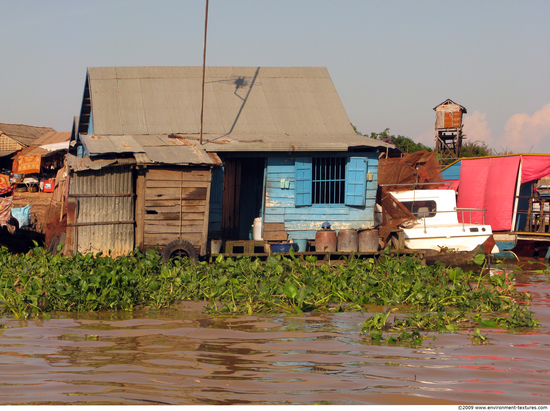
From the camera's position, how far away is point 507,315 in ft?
24.3

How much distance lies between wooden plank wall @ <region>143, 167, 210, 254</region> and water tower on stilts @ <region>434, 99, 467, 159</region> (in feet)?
93.3

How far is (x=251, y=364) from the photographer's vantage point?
4.91 metres

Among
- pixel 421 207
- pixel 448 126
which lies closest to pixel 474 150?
pixel 448 126

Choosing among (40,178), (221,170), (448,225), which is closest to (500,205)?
(448,225)

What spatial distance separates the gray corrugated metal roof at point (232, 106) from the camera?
14.2 m

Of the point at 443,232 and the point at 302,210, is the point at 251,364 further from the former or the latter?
the point at 443,232

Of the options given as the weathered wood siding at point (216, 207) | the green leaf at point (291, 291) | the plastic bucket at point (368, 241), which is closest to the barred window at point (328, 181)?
the plastic bucket at point (368, 241)

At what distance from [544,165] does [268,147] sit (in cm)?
1038

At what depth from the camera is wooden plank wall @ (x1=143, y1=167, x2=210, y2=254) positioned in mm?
11836

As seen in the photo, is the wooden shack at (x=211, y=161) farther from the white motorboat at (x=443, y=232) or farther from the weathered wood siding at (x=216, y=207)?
the white motorboat at (x=443, y=232)

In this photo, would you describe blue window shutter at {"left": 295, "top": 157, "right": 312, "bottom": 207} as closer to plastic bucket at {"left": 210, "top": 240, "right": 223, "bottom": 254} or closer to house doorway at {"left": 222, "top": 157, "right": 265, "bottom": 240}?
house doorway at {"left": 222, "top": 157, "right": 265, "bottom": 240}

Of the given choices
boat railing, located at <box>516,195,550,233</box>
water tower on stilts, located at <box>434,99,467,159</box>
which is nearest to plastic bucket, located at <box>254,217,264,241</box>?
boat railing, located at <box>516,195,550,233</box>

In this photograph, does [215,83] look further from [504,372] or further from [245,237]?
[504,372]

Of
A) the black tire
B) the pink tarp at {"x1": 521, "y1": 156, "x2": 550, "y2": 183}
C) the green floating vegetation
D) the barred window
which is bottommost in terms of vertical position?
the green floating vegetation
